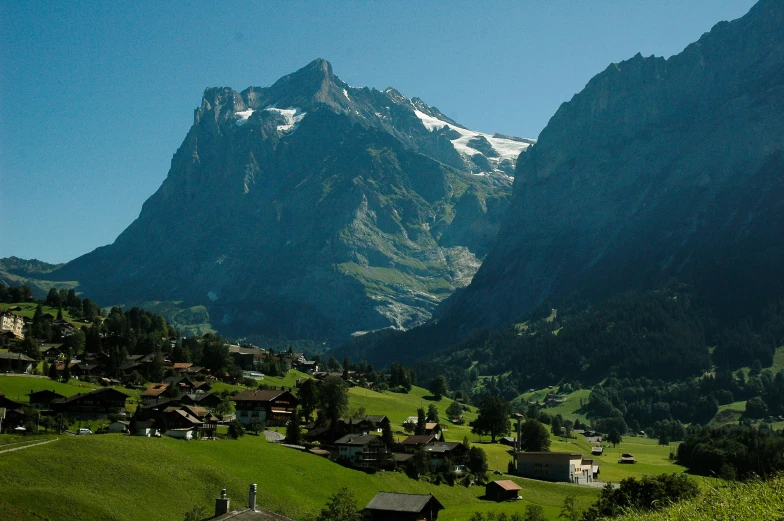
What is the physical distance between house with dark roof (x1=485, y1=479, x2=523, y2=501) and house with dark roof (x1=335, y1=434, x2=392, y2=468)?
1357 centimetres

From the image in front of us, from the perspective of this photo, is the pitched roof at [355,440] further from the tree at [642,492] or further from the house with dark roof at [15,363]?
the house with dark roof at [15,363]

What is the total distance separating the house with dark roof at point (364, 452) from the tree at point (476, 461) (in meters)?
12.6

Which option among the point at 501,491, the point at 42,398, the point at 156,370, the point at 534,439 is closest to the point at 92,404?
the point at 42,398

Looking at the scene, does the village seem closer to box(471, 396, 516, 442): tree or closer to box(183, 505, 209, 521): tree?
box(471, 396, 516, 442): tree

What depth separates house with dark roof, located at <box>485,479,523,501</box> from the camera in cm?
11156

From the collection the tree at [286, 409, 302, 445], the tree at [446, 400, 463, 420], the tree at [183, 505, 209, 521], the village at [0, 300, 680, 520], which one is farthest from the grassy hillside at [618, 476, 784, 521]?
the tree at [446, 400, 463, 420]

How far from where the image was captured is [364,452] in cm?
11406

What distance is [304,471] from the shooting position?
101 metres

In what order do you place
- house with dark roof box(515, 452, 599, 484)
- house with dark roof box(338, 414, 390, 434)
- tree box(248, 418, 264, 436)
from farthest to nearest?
house with dark roof box(515, 452, 599, 484), house with dark roof box(338, 414, 390, 434), tree box(248, 418, 264, 436)

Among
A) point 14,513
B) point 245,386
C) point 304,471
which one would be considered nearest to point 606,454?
point 245,386

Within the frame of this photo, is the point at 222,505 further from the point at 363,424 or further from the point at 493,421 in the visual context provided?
the point at 493,421

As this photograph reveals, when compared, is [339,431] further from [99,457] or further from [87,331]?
[87,331]

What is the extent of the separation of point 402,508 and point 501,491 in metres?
28.1

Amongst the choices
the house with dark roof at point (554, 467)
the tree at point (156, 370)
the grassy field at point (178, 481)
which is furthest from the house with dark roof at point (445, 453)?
the tree at point (156, 370)
